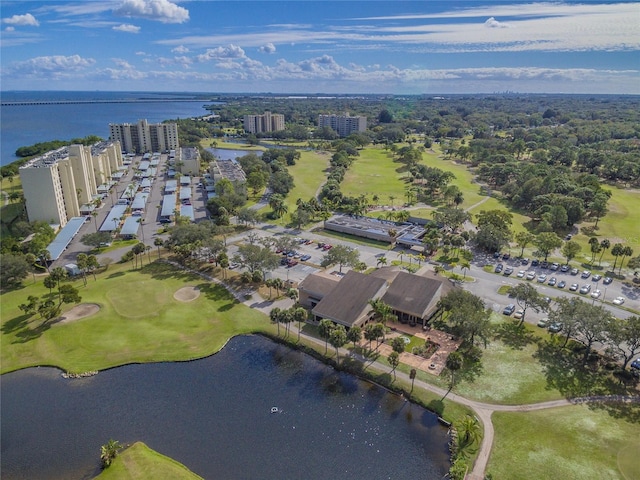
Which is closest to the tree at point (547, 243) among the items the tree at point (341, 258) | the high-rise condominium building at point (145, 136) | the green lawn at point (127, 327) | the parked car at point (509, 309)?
the parked car at point (509, 309)

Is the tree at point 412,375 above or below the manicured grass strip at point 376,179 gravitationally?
below

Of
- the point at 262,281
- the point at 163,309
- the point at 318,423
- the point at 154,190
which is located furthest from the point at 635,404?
the point at 154,190

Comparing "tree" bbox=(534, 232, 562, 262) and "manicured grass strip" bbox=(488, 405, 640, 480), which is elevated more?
"tree" bbox=(534, 232, 562, 262)

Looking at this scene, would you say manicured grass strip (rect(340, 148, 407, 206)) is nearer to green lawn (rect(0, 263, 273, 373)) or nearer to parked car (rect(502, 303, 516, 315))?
parked car (rect(502, 303, 516, 315))

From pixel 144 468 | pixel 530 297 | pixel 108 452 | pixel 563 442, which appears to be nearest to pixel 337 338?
pixel 144 468

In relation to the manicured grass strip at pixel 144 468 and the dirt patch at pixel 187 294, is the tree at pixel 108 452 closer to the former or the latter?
the manicured grass strip at pixel 144 468

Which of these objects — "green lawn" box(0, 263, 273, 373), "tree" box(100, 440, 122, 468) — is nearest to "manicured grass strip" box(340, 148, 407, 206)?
"green lawn" box(0, 263, 273, 373)

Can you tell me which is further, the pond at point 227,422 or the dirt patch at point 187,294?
the dirt patch at point 187,294

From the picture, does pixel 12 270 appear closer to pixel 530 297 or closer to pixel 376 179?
pixel 530 297

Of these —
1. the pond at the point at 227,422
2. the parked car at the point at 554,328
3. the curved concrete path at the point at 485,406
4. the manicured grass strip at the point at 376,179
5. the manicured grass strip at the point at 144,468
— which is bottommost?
the pond at the point at 227,422
